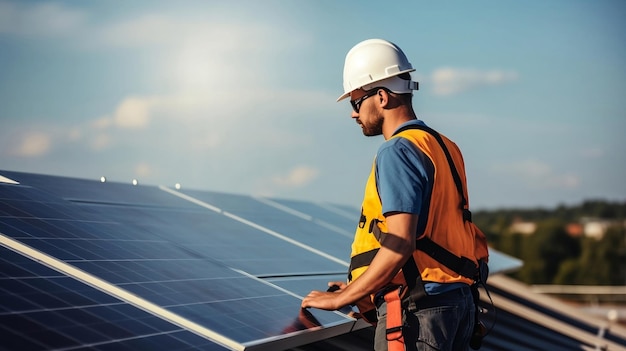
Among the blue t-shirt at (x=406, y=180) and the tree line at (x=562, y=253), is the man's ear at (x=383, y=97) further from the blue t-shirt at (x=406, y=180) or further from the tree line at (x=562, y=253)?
the tree line at (x=562, y=253)

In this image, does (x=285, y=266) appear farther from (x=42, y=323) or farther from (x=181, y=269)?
(x=42, y=323)

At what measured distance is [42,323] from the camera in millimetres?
4668

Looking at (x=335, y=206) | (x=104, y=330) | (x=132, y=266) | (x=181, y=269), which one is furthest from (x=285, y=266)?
(x=335, y=206)

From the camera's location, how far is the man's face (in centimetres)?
580

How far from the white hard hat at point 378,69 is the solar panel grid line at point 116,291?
1.81 meters

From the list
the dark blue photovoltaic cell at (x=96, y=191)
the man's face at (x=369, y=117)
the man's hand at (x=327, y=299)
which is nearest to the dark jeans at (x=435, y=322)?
the man's hand at (x=327, y=299)

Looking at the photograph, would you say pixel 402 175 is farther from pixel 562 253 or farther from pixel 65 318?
pixel 562 253

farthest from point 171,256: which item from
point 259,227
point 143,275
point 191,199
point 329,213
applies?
point 329,213

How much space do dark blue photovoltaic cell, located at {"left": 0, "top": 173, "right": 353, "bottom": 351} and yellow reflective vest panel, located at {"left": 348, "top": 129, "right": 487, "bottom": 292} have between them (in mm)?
829

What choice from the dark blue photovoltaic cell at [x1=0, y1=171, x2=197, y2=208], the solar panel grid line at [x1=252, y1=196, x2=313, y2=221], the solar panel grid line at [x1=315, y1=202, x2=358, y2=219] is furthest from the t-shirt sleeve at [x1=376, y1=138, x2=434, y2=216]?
the solar panel grid line at [x1=315, y1=202, x2=358, y2=219]

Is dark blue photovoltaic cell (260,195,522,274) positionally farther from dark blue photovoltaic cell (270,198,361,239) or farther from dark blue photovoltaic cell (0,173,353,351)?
dark blue photovoltaic cell (0,173,353,351)

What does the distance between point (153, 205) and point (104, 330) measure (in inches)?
206

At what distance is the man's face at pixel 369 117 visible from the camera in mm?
5801

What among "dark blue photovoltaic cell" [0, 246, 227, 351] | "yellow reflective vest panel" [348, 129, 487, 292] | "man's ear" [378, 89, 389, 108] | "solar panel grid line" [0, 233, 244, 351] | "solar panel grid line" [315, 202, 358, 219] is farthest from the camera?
"solar panel grid line" [315, 202, 358, 219]
